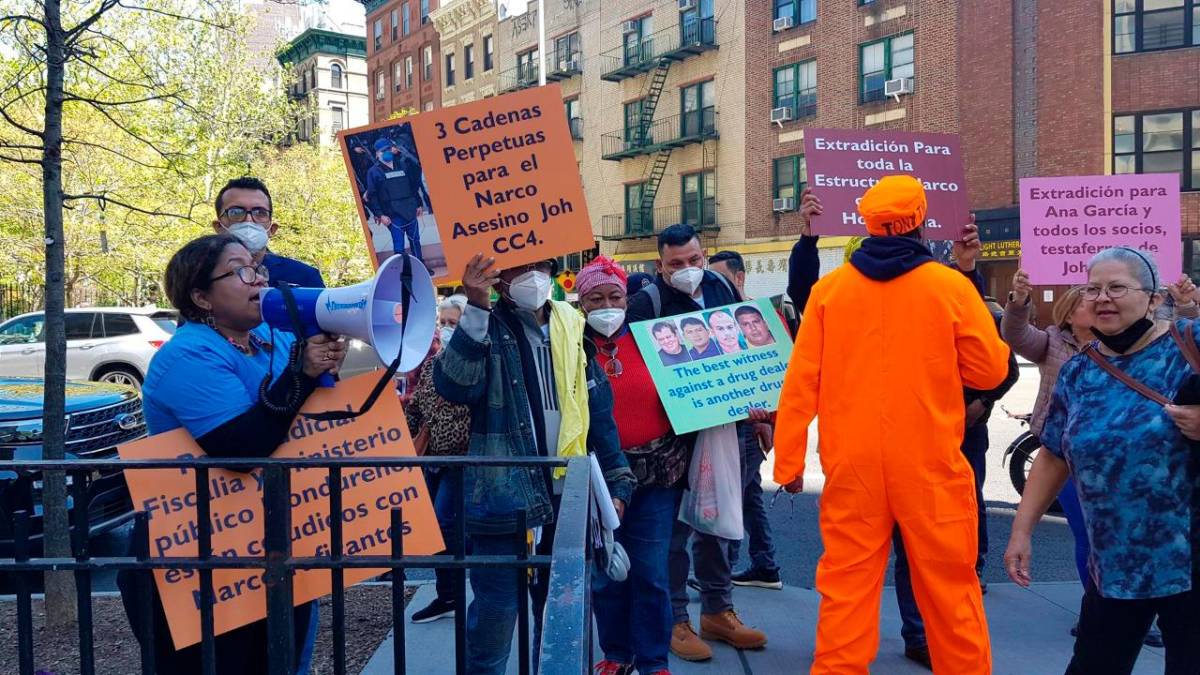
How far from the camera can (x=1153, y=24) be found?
22.2 m

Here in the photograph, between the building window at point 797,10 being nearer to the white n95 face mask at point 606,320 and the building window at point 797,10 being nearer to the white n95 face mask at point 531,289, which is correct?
the white n95 face mask at point 606,320

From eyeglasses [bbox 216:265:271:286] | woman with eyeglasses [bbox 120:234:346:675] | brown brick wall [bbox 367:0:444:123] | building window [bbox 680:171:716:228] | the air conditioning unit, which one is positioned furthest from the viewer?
brown brick wall [bbox 367:0:444:123]

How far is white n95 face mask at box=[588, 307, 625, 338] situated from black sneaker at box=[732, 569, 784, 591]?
88.1 inches

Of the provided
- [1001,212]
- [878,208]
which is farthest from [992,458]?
[1001,212]

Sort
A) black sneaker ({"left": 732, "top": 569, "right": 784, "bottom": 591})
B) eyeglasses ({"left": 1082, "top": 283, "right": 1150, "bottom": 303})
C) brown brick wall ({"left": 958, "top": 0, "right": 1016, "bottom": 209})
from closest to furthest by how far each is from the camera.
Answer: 1. eyeglasses ({"left": 1082, "top": 283, "right": 1150, "bottom": 303})
2. black sneaker ({"left": 732, "top": 569, "right": 784, "bottom": 591})
3. brown brick wall ({"left": 958, "top": 0, "right": 1016, "bottom": 209})

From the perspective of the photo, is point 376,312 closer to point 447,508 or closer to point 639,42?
point 447,508

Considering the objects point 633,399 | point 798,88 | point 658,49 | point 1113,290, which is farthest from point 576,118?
point 1113,290

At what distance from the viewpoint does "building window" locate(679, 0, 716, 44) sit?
103 ft

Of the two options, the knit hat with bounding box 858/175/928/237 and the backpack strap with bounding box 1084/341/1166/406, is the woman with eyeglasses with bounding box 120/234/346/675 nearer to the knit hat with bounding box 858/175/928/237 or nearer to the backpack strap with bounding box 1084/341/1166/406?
the knit hat with bounding box 858/175/928/237

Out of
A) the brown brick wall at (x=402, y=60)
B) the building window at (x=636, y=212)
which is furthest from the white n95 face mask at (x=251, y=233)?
the brown brick wall at (x=402, y=60)

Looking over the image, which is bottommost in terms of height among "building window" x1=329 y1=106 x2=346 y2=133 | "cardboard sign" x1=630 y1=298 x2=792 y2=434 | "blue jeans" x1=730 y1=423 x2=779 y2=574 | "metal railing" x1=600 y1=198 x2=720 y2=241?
"blue jeans" x1=730 y1=423 x2=779 y2=574

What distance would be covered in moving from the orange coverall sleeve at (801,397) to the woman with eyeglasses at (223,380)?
1.89 metres

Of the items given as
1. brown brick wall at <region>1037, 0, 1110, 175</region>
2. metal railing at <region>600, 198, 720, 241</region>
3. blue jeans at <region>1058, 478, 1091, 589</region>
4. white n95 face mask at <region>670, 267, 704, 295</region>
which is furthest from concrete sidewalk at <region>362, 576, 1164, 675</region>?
metal railing at <region>600, 198, 720, 241</region>

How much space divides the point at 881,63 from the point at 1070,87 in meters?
5.07
